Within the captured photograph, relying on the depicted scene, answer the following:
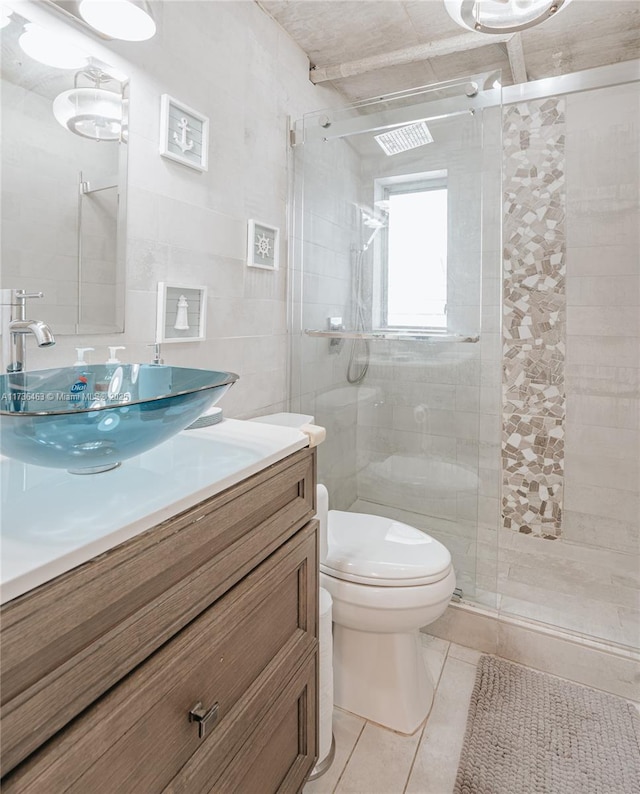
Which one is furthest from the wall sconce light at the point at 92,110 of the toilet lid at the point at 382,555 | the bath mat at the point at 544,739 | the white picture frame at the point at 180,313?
the bath mat at the point at 544,739

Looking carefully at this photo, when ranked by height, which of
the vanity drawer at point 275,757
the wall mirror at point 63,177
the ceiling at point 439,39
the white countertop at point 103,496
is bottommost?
the vanity drawer at point 275,757

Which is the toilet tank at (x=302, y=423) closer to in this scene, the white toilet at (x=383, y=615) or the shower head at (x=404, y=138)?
the white toilet at (x=383, y=615)

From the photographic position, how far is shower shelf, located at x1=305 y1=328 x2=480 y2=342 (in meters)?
1.86

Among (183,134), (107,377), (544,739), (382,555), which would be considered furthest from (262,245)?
(544,739)

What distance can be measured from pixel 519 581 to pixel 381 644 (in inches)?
32.4

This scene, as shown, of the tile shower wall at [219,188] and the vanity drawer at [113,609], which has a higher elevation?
the tile shower wall at [219,188]

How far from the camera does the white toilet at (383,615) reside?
4.45ft

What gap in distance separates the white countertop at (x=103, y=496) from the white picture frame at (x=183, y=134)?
87cm

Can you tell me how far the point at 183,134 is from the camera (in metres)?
1.38

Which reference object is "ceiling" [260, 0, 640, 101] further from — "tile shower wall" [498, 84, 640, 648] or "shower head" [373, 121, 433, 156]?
"shower head" [373, 121, 433, 156]

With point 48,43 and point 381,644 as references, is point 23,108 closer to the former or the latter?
point 48,43

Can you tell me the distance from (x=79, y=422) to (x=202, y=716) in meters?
0.47

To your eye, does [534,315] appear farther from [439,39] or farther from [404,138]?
[439,39]

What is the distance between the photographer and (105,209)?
1.16m
